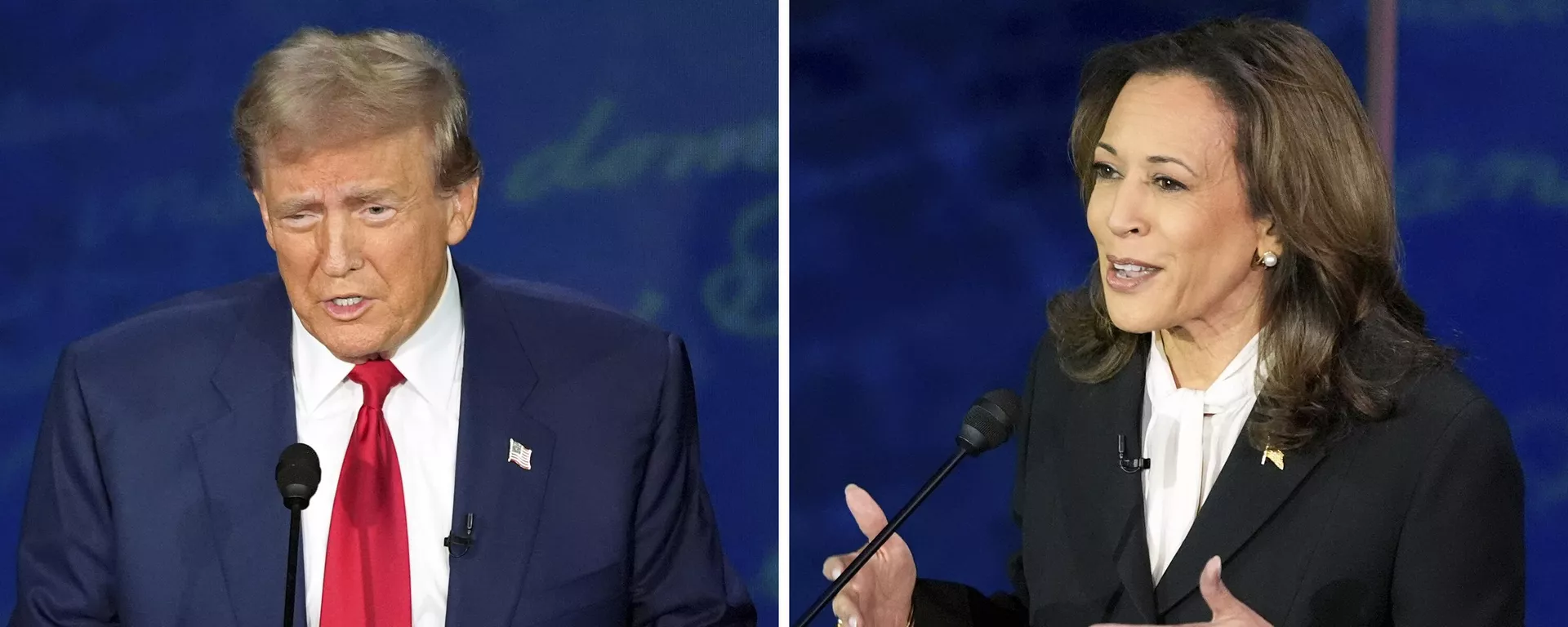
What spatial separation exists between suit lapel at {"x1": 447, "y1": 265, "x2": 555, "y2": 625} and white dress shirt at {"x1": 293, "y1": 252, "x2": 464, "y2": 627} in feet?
0.09

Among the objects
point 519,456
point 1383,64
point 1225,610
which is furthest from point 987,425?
point 1383,64

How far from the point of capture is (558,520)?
2543mm

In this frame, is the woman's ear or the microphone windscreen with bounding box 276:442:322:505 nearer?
the microphone windscreen with bounding box 276:442:322:505

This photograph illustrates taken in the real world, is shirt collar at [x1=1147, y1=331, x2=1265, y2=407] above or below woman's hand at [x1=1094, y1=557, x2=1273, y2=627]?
above

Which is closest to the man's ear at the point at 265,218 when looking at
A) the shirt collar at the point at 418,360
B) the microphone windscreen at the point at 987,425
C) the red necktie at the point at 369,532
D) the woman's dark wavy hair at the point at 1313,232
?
the shirt collar at the point at 418,360

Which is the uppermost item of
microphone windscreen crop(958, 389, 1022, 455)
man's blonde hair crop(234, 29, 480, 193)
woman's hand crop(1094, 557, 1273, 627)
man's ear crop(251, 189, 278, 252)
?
man's blonde hair crop(234, 29, 480, 193)

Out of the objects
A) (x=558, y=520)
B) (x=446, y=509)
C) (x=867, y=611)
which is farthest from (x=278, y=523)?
(x=867, y=611)

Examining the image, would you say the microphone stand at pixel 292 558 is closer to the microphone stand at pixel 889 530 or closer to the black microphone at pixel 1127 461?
the microphone stand at pixel 889 530

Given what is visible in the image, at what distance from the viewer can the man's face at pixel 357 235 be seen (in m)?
2.41

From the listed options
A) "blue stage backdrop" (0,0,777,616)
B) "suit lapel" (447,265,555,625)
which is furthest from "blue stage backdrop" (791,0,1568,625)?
"suit lapel" (447,265,555,625)

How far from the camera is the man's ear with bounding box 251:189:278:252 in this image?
2.49 metres

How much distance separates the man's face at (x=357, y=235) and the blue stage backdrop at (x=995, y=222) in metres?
1.01

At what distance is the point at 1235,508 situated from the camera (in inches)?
93.9

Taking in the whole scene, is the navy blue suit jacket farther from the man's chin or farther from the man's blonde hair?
the man's blonde hair
